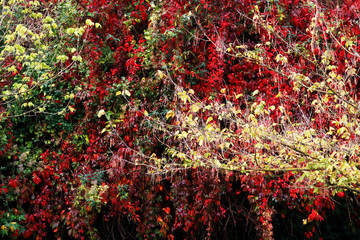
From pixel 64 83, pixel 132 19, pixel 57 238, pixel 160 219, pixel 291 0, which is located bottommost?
pixel 57 238

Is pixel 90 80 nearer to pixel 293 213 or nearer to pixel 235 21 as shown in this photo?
pixel 235 21

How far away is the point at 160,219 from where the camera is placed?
16.3 feet

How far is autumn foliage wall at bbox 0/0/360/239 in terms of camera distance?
194 inches

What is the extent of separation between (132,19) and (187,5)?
0.85 metres

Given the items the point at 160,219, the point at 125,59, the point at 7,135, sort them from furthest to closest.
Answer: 1. the point at 125,59
2. the point at 7,135
3. the point at 160,219

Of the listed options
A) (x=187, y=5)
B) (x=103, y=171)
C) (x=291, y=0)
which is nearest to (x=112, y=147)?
(x=103, y=171)

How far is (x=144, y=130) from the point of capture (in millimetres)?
5266

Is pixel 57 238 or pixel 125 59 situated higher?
pixel 125 59

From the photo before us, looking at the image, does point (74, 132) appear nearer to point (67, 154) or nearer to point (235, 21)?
point (67, 154)

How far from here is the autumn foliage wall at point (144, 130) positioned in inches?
194

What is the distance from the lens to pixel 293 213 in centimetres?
522

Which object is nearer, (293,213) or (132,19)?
(293,213)

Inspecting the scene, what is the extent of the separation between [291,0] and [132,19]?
2.39 m

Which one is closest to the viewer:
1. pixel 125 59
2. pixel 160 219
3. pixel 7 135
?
pixel 160 219
